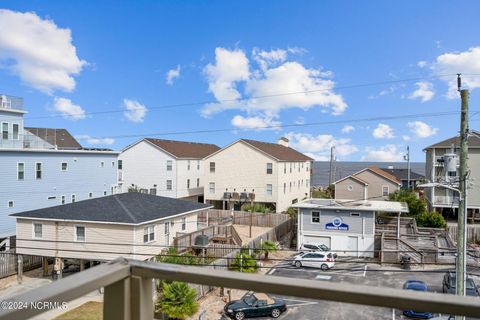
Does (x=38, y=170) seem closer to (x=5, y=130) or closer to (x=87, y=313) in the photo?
(x=5, y=130)

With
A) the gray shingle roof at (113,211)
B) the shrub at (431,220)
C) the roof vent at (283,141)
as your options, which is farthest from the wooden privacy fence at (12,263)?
the roof vent at (283,141)

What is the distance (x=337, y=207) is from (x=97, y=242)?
1514 cm

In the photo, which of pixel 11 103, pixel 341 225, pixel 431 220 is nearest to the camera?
pixel 11 103

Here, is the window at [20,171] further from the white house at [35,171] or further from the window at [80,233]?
the window at [80,233]

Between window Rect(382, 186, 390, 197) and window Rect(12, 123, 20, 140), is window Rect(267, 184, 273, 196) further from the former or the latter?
window Rect(12, 123, 20, 140)

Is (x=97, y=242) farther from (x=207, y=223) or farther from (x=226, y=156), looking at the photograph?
(x=226, y=156)

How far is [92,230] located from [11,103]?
1176 cm

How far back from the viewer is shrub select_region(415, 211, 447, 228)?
1078 inches

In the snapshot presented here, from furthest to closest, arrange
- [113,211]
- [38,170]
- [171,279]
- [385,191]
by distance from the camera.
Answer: [385,191] → [38,170] → [113,211] → [171,279]

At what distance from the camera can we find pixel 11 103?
23500mm

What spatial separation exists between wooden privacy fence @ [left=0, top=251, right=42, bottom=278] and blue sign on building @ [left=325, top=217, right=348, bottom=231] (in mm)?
17686

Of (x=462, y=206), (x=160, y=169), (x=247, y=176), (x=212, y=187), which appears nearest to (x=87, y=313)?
(x=462, y=206)

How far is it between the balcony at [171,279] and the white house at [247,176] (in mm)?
32701

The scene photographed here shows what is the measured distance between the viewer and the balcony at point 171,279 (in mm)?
1151
